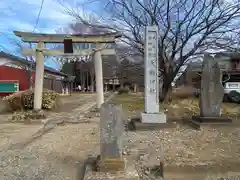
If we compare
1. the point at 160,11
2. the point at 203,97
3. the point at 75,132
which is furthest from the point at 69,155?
the point at 160,11

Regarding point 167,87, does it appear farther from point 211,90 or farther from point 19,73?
point 19,73

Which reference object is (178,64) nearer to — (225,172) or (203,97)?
(203,97)

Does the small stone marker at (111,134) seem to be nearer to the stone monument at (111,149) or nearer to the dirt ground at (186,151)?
the stone monument at (111,149)

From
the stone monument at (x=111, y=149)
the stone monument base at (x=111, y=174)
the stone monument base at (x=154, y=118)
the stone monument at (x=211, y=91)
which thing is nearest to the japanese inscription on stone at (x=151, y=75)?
the stone monument base at (x=154, y=118)

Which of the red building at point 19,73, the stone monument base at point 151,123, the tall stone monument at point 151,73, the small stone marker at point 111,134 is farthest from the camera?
the red building at point 19,73

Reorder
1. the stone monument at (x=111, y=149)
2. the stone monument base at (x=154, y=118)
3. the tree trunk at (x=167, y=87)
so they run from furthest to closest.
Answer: the tree trunk at (x=167, y=87) < the stone monument base at (x=154, y=118) < the stone monument at (x=111, y=149)

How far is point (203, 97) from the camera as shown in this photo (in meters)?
9.67

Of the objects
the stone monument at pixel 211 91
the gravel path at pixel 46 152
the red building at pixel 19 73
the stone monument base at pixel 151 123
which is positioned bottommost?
the gravel path at pixel 46 152

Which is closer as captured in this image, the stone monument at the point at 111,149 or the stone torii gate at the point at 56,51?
the stone monument at the point at 111,149

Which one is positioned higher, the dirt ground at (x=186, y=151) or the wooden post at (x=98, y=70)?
the wooden post at (x=98, y=70)

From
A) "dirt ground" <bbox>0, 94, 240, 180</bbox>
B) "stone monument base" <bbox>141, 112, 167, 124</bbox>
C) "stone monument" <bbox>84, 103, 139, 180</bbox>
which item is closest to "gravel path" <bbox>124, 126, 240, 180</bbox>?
"dirt ground" <bbox>0, 94, 240, 180</bbox>

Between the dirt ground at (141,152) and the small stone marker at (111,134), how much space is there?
2.08 feet

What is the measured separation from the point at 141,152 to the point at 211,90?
4127 mm

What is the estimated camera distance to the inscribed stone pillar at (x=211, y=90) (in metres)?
9.58
